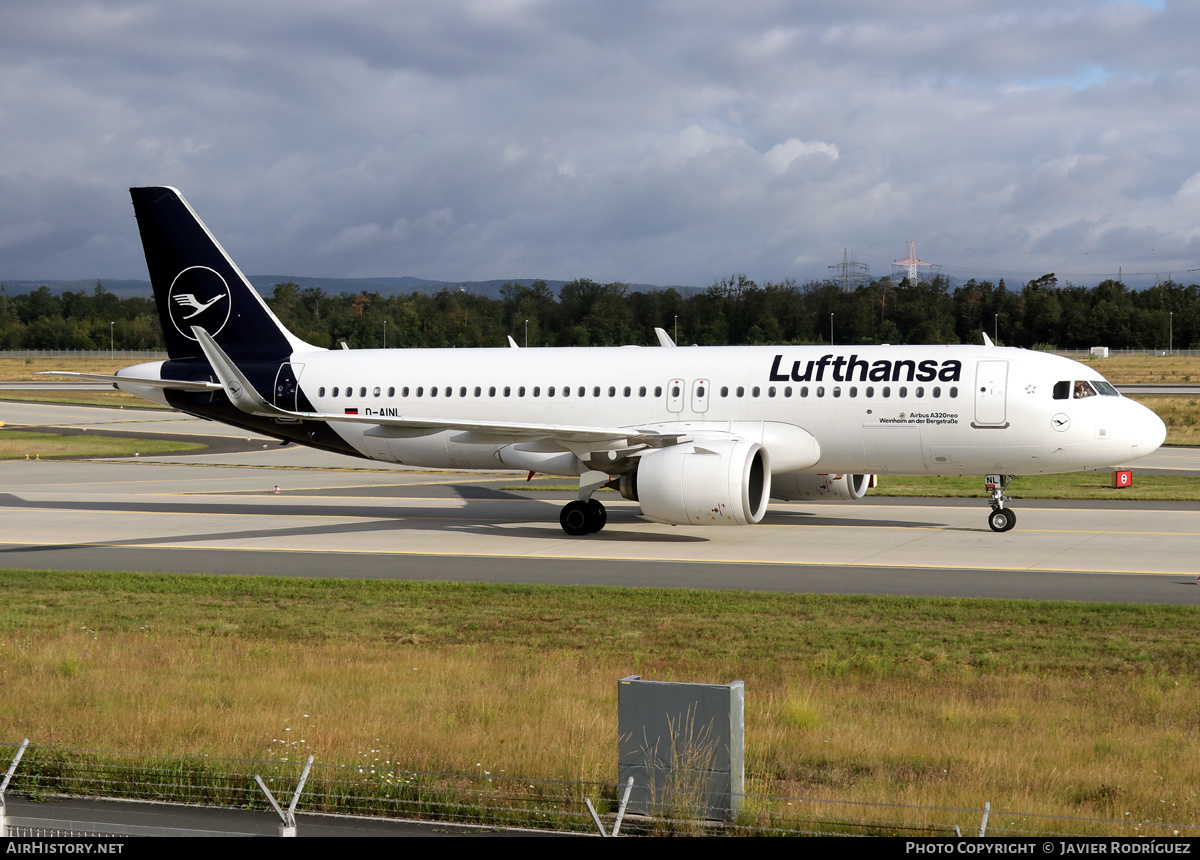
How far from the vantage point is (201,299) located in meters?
31.8

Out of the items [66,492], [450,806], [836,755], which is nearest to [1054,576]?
[836,755]

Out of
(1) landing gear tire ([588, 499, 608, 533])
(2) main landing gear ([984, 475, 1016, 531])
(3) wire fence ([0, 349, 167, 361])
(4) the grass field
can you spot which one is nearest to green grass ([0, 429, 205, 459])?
(1) landing gear tire ([588, 499, 608, 533])

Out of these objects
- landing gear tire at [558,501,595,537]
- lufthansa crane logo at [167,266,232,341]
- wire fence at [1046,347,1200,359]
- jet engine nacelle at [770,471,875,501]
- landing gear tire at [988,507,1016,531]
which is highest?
wire fence at [1046,347,1200,359]

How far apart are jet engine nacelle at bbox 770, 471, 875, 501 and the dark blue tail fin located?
13.5 m

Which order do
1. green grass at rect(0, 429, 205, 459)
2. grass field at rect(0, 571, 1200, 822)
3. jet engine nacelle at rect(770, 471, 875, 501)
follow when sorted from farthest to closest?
1. green grass at rect(0, 429, 205, 459)
2. jet engine nacelle at rect(770, 471, 875, 501)
3. grass field at rect(0, 571, 1200, 822)

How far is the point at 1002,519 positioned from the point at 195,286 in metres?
21.2

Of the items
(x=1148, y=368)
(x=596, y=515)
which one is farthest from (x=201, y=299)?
(x=1148, y=368)

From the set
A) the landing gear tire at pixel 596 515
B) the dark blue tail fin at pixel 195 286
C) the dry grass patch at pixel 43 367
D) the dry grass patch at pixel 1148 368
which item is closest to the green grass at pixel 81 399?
the dry grass patch at pixel 43 367

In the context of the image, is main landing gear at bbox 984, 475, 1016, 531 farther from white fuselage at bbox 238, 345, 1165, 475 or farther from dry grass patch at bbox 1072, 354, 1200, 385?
dry grass patch at bbox 1072, 354, 1200, 385

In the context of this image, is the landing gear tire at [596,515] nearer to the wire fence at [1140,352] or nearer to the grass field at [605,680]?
the grass field at [605,680]

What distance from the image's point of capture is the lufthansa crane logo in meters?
31.8

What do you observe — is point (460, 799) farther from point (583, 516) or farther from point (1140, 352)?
point (1140, 352)

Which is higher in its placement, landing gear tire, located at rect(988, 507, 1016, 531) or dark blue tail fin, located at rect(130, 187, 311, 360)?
dark blue tail fin, located at rect(130, 187, 311, 360)
